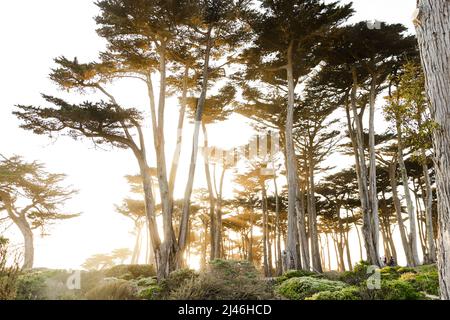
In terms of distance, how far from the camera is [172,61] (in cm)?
1302

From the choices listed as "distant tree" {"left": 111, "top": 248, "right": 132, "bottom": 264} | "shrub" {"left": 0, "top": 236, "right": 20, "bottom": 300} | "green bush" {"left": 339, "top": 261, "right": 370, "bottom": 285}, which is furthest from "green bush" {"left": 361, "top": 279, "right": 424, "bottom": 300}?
"distant tree" {"left": 111, "top": 248, "right": 132, "bottom": 264}

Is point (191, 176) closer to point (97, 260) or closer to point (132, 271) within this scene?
point (132, 271)

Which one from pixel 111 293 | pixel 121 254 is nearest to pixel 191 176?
pixel 111 293

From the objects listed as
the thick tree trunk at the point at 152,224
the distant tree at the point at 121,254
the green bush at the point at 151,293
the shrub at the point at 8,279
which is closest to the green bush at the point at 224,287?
the green bush at the point at 151,293

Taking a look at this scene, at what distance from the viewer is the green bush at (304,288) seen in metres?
6.84

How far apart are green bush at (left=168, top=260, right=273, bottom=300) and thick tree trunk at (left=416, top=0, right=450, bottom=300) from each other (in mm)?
3471

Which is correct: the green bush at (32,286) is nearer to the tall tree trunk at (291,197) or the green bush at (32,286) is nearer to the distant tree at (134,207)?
the tall tree trunk at (291,197)

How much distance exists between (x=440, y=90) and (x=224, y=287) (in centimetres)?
536

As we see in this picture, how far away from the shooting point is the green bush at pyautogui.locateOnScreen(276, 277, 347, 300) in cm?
684

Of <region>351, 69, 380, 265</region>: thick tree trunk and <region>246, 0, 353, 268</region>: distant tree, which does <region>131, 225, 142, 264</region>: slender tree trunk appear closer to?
<region>246, 0, 353, 268</region>: distant tree

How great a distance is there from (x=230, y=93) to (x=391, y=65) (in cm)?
800

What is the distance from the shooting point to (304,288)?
282 inches
